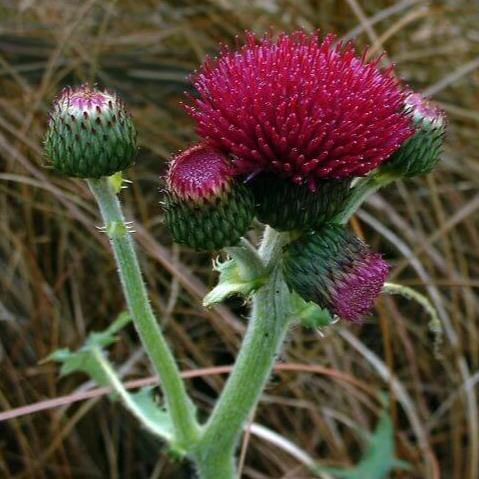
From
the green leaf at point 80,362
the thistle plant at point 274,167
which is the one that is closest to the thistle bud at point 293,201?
the thistle plant at point 274,167

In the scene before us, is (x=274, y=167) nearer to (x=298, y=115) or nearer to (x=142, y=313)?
(x=298, y=115)

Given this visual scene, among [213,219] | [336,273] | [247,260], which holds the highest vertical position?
[213,219]

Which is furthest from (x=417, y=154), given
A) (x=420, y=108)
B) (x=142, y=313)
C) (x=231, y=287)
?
(x=142, y=313)

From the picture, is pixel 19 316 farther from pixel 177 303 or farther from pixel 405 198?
pixel 405 198

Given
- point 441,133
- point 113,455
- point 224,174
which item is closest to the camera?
point 224,174

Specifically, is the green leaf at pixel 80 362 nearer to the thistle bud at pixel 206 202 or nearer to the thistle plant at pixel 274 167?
the thistle plant at pixel 274 167

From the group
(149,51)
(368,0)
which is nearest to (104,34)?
(149,51)

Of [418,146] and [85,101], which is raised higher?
[85,101]
